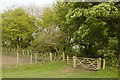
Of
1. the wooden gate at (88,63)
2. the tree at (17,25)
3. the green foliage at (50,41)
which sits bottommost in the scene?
the wooden gate at (88,63)

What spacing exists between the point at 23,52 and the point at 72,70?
6794 millimetres

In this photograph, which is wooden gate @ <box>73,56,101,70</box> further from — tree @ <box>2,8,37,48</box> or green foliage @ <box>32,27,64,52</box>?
tree @ <box>2,8,37,48</box>

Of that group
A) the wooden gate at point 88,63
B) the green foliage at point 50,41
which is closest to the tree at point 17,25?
the green foliage at point 50,41

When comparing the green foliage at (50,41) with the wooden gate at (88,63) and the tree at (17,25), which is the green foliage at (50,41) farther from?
the wooden gate at (88,63)

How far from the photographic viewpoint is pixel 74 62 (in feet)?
44.1

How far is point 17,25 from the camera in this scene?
63.3ft

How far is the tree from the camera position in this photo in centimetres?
1917

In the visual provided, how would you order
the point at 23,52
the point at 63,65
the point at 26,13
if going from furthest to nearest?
the point at 26,13
the point at 23,52
the point at 63,65

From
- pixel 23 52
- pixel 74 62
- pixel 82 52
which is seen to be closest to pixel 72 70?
pixel 74 62

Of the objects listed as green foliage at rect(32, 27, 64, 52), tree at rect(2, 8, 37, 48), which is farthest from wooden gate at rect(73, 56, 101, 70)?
tree at rect(2, 8, 37, 48)

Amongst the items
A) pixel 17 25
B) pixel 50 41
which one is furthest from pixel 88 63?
pixel 17 25

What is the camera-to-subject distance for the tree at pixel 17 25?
19173 millimetres

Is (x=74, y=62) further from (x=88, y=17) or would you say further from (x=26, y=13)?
(x=26, y=13)

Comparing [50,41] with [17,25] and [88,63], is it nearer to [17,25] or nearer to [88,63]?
[17,25]
